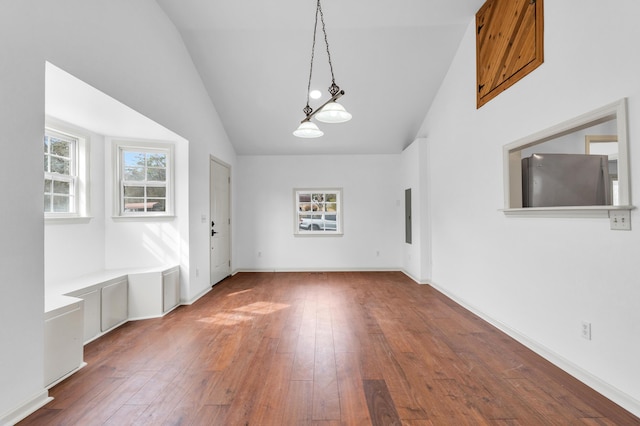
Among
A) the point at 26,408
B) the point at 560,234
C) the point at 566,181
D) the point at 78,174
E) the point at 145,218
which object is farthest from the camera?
the point at 145,218

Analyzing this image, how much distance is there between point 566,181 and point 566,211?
0.46 metres

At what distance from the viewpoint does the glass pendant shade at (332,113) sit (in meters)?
2.66

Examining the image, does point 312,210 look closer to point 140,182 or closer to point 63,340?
point 140,182

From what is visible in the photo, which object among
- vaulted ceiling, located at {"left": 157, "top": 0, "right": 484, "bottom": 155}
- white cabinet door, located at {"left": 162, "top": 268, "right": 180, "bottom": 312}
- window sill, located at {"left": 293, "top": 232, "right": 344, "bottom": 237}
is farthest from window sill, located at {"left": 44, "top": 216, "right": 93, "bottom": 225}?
window sill, located at {"left": 293, "top": 232, "right": 344, "bottom": 237}

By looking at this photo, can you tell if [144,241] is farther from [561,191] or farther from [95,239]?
[561,191]

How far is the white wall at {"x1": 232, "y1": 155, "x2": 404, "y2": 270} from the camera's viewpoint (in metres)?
6.67

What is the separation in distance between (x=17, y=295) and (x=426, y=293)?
4647mm

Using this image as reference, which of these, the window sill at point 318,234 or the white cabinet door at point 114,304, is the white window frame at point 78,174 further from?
the window sill at point 318,234

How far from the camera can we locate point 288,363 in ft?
8.41

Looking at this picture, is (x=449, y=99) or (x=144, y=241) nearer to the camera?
(x=144, y=241)

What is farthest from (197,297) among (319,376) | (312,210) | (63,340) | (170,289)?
(312,210)

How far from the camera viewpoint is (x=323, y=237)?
6703mm

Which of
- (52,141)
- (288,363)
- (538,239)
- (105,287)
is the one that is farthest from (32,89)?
(538,239)

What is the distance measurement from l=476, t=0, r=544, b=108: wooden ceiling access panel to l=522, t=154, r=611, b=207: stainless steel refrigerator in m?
0.87
